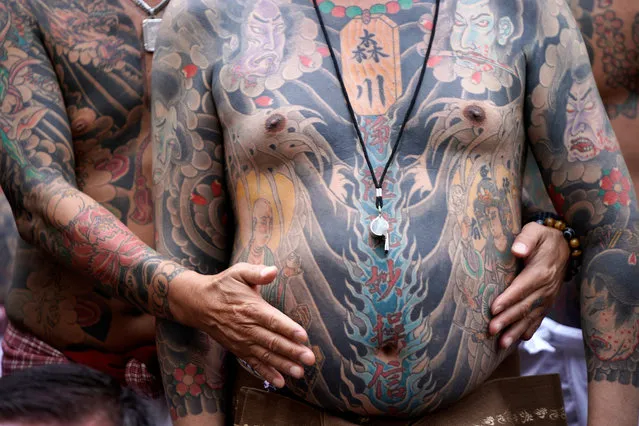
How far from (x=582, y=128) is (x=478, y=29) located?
363 millimetres

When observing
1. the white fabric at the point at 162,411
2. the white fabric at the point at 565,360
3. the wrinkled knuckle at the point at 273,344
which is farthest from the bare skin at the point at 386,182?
the white fabric at the point at 565,360

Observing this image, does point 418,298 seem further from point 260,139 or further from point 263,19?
point 263,19

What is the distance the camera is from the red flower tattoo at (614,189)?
2635 mm

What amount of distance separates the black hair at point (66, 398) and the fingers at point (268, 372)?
60cm

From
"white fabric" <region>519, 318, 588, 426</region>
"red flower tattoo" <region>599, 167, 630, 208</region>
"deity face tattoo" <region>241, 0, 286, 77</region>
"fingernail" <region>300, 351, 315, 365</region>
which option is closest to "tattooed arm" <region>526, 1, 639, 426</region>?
"red flower tattoo" <region>599, 167, 630, 208</region>

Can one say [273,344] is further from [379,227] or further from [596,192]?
[596,192]

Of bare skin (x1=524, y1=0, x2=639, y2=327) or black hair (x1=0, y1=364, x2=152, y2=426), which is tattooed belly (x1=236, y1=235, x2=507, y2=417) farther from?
bare skin (x1=524, y1=0, x2=639, y2=327)

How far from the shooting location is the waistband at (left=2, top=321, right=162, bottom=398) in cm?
314

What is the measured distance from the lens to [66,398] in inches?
66.1

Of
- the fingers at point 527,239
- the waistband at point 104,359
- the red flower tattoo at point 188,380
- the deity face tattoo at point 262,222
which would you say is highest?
the deity face tattoo at point 262,222

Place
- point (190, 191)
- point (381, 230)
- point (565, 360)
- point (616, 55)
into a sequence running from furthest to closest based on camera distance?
point (565, 360), point (616, 55), point (190, 191), point (381, 230)

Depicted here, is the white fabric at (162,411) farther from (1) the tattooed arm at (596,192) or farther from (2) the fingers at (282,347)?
(1) the tattooed arm at (596,192)

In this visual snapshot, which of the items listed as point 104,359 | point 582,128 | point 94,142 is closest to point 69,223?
point 94,142

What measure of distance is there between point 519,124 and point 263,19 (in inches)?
27.8
